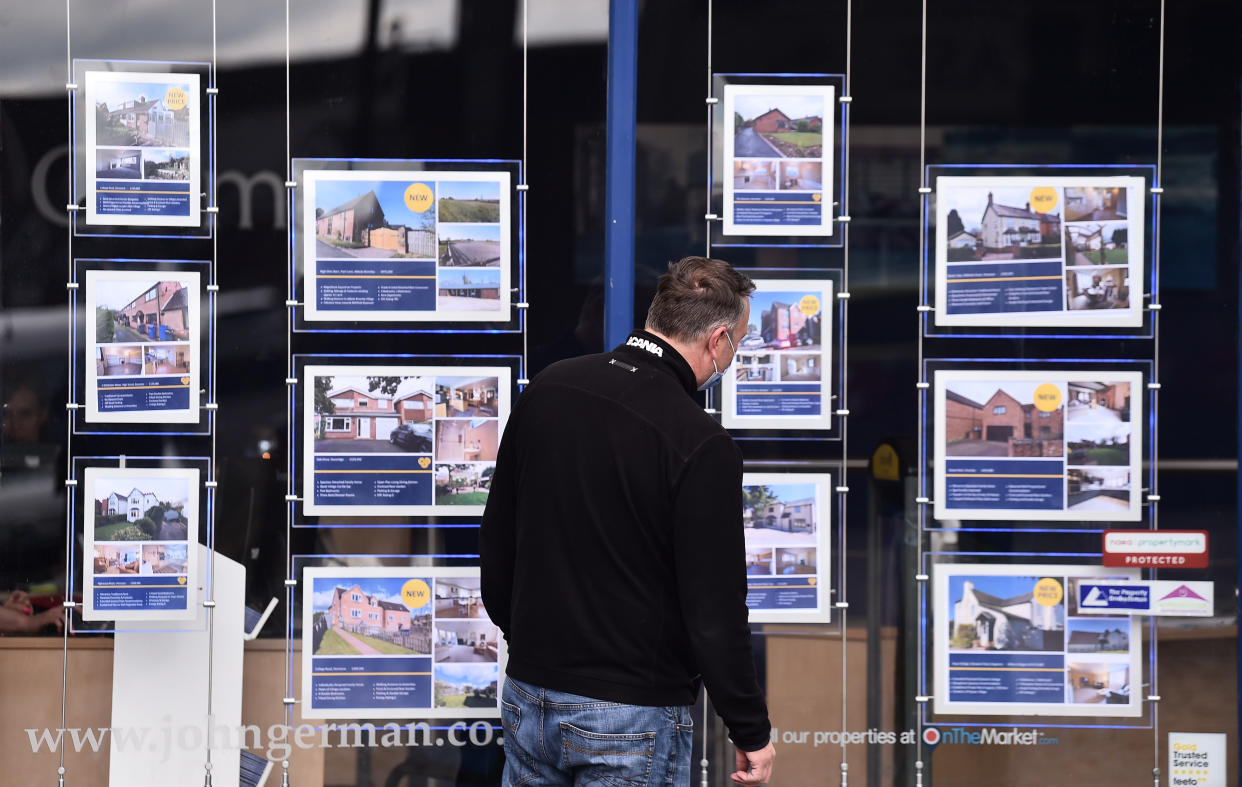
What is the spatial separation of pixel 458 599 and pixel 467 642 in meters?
0.14

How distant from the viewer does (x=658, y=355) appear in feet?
8.35

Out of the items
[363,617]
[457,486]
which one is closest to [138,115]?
[457,486]

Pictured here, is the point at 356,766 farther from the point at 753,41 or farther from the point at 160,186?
the point at 753,41

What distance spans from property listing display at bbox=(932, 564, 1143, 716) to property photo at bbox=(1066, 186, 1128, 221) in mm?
1076

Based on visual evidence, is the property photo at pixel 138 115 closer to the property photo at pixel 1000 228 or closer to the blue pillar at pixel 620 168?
the blue pillar at pixel 620 168

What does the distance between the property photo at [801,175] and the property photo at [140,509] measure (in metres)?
2.03

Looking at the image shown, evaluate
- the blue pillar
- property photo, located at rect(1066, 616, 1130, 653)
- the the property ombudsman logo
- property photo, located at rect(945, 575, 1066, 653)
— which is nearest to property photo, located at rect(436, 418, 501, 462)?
the blue pillar

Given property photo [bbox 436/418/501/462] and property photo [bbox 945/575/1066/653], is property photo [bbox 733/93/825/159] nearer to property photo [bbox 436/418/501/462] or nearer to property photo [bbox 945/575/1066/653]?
property photo [bbox 436/418/501/462]

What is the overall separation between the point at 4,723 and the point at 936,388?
2990 millimetres

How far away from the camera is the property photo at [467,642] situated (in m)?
3.52

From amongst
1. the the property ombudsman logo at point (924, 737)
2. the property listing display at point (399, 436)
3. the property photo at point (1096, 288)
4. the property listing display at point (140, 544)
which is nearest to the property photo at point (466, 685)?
the property listing display at point (399, 436)

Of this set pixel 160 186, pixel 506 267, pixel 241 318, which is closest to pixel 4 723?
pixel 241 318

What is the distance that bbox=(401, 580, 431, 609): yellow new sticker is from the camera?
3.50 m

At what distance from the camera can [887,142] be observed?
11.6ft
